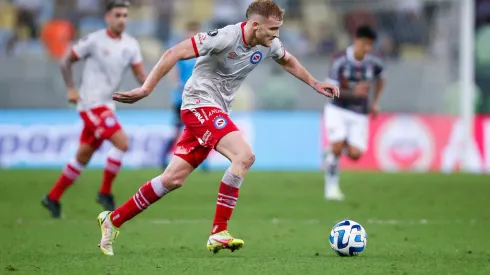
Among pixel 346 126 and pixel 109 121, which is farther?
pixel 346 126

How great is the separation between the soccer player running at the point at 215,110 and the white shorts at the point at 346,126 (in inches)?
230

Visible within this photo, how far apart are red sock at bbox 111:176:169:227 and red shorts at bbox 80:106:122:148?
139 inches

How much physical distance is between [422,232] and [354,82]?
4237mm

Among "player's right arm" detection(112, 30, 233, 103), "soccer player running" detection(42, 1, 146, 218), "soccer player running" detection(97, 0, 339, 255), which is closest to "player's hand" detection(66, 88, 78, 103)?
"soccer player running" detection(42, 1, 146, 218)

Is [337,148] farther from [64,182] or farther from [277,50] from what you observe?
[277,50]

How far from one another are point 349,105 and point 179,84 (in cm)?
506

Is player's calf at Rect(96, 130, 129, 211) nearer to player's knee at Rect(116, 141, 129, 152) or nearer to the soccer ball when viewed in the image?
player's knee at Rect(116, 141, 129, 152)

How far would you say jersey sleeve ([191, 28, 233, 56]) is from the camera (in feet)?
25.1

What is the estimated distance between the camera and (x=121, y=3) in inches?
455

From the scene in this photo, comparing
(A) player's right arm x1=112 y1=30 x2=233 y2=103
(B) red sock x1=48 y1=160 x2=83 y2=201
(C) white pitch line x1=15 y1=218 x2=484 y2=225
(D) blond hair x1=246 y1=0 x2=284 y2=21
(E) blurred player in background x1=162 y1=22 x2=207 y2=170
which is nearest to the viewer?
(A) player's right arm x1=112 y1=30 x2=233 y2=103

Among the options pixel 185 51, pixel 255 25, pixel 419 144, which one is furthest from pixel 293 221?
pixel 419 144

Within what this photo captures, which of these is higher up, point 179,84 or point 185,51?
point 179,84

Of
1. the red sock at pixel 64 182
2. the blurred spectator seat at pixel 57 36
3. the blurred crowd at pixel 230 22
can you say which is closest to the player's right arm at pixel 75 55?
the red sock at pixel 64 182

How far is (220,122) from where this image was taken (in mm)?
7844
